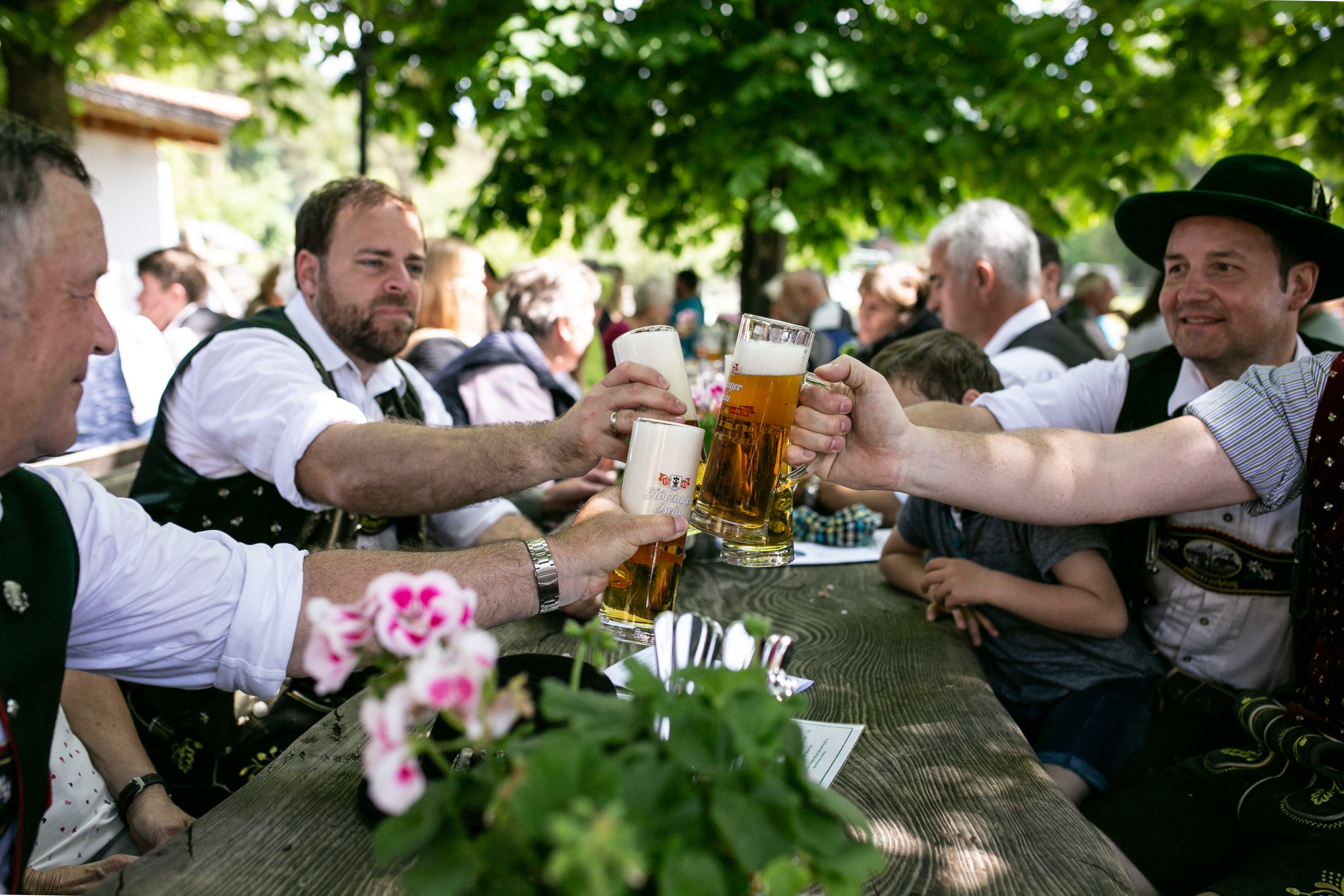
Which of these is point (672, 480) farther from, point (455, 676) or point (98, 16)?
point (98, 16)

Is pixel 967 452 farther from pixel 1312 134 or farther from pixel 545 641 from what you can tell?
pixel 1312 134

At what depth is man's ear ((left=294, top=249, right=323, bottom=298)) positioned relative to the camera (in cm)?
265

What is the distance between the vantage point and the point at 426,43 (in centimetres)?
592

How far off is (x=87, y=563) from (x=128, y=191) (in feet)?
52.9

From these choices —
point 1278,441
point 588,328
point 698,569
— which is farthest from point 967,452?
point 588,328

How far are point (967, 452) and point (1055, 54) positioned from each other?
4.37 m

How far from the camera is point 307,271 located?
2.66m

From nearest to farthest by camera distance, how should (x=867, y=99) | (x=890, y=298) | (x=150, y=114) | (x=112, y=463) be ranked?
1. (x=112, y=463)
2. (x=867, y=99)
3. (x=890, y=298)
4. (x=150, y=114)

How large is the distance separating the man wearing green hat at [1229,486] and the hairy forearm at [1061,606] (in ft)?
0.74

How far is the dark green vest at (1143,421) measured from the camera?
2.20 meters

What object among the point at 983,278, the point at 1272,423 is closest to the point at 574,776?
the point at 1272,423

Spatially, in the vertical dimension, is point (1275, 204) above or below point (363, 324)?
above

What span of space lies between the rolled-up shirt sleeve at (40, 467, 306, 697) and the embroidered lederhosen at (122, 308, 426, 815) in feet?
1.52

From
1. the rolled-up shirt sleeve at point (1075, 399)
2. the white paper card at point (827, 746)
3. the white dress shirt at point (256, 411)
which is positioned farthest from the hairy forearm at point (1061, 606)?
the white dress shirt at point (256, 411)
